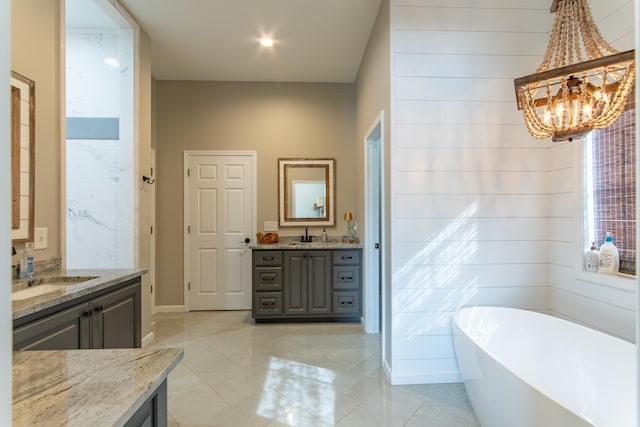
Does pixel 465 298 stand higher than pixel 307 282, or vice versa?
pixel 465 298

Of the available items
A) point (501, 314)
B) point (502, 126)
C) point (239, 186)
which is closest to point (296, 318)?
point (239, 186)

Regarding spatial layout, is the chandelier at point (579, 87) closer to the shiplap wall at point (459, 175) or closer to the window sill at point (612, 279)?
the shiplap wall at point (459, 175)

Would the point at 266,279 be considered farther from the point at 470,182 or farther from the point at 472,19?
the point at 472,19

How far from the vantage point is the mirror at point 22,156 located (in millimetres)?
1771

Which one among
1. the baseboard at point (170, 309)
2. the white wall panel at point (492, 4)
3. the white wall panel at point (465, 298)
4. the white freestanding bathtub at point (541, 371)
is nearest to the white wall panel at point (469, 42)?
the white wall panel at point (492, 4)

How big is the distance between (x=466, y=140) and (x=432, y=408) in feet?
6.49

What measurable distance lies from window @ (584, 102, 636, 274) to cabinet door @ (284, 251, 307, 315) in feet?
8.76

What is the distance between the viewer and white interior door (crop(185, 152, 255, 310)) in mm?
4168

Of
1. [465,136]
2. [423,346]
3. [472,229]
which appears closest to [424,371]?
[423,346]

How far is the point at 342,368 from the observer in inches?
103

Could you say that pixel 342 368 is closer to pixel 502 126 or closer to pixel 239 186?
pixel 502 126

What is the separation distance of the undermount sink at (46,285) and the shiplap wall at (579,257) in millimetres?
3248

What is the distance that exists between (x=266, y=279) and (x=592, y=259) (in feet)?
9.88

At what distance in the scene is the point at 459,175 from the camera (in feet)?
7.94
